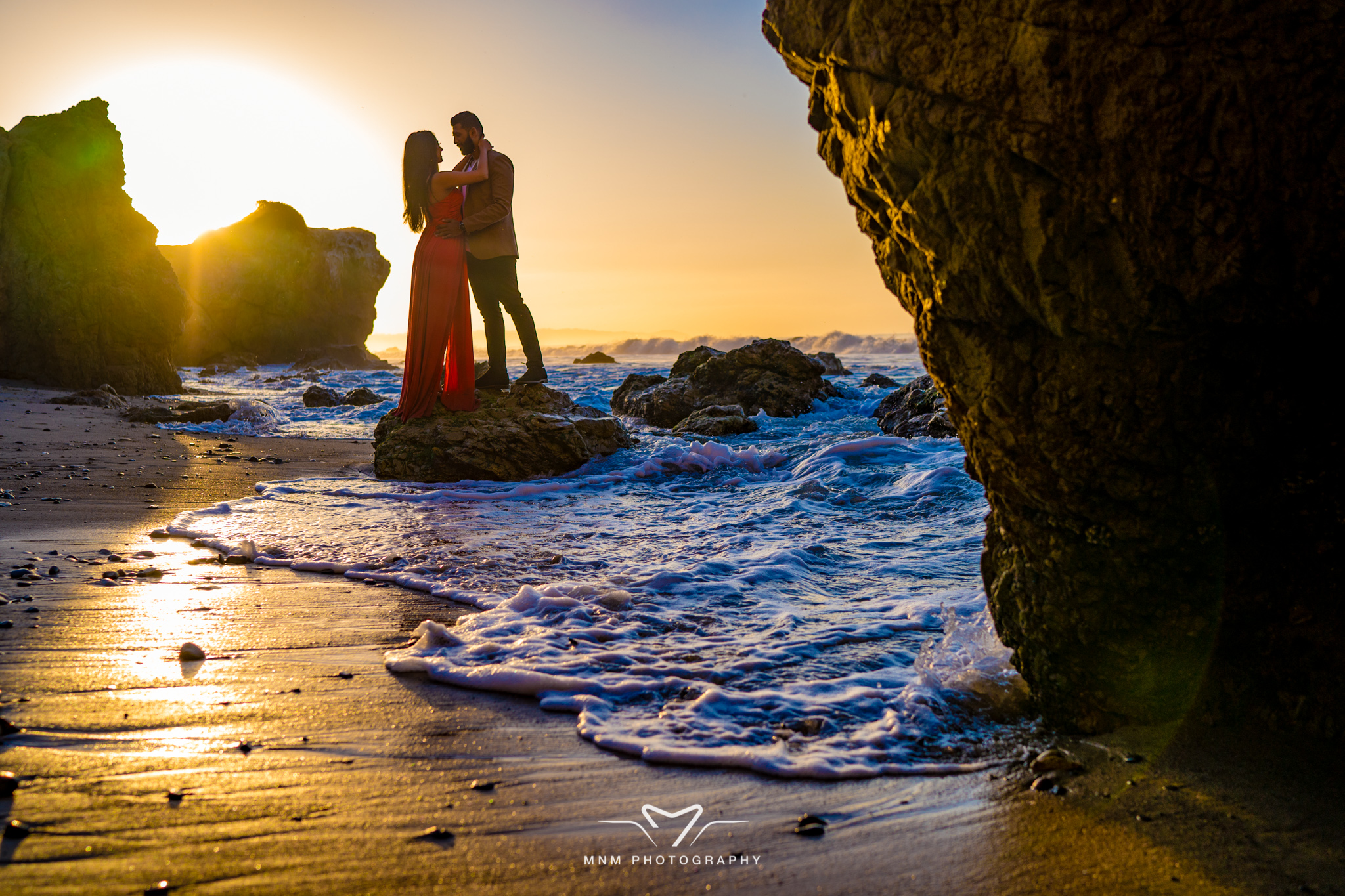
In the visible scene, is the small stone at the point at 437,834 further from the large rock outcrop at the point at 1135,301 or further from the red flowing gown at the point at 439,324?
the red flowing gown at the point at 439,324

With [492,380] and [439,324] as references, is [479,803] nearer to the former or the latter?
[439,324]

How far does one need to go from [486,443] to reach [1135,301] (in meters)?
5.79

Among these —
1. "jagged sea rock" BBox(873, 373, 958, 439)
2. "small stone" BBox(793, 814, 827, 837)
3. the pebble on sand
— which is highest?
"jagged sea rock" BBox(873, 373, 958, 439)

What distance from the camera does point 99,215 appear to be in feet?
52.6

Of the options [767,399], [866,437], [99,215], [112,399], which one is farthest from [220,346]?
[866,437]

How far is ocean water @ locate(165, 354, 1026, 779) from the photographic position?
2.45 meters

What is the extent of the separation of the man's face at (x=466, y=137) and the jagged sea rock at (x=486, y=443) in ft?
7.10

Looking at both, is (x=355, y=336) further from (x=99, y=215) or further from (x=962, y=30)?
(x=962, y=30)

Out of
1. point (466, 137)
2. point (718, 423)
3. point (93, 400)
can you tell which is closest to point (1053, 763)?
point (466, 137)

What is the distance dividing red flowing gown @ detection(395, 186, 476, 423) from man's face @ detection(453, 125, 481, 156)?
1.22ft

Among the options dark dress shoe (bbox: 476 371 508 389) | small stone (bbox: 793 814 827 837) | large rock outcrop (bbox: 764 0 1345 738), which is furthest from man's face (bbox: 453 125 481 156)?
small stone (bbox: 793 814 827 837)

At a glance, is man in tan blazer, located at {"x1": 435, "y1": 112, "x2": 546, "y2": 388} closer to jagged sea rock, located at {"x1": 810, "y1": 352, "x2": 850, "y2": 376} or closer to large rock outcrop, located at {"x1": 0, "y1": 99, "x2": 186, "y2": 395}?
jagged sea rock, located at {"x1": 810, "y1": 352, "x2": 850, "y2": 376}

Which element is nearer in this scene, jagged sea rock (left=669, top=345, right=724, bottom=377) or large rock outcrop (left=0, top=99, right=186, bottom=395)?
jagged sea rock (left=669, top=345, right=724, bottom=377)

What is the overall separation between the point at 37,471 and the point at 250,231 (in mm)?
34348
